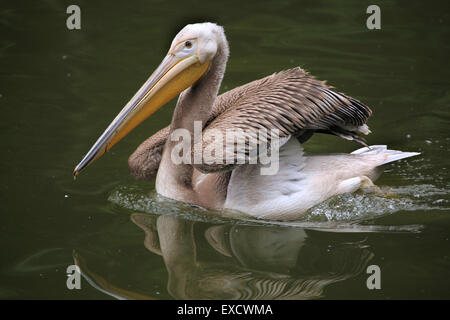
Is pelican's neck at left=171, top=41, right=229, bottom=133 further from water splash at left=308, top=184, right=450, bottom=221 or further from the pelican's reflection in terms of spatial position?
water splash at left=308, top=184, right=450, bottom=221

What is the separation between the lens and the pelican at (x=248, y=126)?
15.0 feet

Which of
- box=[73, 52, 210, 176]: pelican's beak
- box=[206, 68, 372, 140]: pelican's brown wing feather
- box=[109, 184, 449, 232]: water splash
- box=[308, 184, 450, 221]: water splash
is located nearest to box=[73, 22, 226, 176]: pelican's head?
box=[73, 52, 210, 176]: pelican's beak

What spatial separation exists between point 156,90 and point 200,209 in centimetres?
82

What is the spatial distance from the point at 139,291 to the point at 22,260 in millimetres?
788

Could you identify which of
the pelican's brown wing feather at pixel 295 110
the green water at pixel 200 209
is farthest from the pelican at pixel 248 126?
the green water at pixel 200 209

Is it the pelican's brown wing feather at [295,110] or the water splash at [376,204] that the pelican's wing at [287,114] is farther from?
the water splash at [376,204]

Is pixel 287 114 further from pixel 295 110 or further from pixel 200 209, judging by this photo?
pixel 200 209

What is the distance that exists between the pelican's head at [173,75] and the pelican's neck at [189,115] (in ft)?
0.24

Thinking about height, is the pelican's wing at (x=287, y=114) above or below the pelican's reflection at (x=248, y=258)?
above

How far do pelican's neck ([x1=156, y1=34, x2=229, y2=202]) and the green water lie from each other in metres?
0.13

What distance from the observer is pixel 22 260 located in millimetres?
4184

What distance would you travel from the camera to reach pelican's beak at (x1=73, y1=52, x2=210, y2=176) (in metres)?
4.65

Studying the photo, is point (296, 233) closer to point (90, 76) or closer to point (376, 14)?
point (90, 76)
